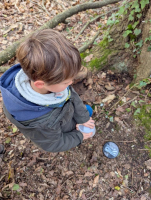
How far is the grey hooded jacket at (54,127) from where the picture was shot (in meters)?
1.69

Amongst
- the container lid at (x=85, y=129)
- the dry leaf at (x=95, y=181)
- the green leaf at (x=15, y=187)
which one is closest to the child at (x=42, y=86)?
the container lid at (x=85, y=129)

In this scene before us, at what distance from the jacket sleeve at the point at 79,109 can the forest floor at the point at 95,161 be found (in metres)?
0.69

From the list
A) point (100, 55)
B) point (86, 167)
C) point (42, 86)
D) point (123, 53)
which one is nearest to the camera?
point (42, 86)

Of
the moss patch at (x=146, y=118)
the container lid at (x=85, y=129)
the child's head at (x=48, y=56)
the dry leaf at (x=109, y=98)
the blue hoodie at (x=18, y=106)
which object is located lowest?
the moss patch at (x=146, y=118)

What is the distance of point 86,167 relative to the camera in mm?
2799

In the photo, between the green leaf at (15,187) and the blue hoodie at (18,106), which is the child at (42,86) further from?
the green leaf at (15,187)

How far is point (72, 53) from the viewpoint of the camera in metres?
1.39

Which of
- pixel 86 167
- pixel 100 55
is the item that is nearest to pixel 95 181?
Result: pixel 86 167

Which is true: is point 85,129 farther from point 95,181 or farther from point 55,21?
point 55,21

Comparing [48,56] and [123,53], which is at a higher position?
[48,56]

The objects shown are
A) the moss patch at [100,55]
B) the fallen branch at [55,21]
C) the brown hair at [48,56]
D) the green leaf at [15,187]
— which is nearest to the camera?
the brown hair at [48,56]

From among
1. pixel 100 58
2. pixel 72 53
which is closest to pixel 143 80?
pixel 100 58

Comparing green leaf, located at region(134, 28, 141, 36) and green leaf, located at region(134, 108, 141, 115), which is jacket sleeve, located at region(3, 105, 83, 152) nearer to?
green leaf, located at region(134, 108, 141, 115)

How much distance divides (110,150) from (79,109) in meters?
1.10
